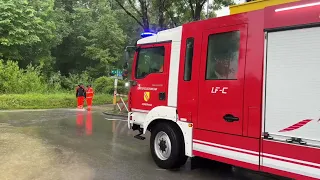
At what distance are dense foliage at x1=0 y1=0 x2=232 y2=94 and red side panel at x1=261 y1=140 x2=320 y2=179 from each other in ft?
45.2

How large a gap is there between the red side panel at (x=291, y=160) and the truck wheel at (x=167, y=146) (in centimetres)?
177

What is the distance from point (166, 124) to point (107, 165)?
152cm

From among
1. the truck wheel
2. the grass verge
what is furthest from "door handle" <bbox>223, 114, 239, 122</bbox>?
the grass verge

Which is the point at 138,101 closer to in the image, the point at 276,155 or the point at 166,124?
the point at 166,124

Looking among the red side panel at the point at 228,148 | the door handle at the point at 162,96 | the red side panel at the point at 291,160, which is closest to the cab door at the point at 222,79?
the red side panel at the point at 228,148

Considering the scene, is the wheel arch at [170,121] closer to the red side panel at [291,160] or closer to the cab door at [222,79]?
the cab door at [222,79]

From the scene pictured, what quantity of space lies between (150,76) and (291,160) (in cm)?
345

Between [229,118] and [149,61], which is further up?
[149,61]

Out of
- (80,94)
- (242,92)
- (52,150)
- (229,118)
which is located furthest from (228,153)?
(80,94)

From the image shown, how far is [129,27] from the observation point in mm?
39812

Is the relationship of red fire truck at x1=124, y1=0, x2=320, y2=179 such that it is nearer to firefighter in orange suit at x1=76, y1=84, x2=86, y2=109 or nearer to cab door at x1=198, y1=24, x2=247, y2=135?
cab door at x1=198, y1=24, x2=247, y2=135

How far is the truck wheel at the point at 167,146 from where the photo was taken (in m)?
6.06

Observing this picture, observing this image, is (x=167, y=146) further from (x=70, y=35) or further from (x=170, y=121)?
(x=70, y=35)

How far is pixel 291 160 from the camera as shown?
172 inches
